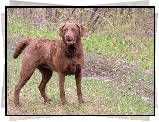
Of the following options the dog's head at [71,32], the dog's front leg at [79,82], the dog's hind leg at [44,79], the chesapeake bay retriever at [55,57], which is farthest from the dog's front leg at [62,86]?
the dog's head at [71,32]

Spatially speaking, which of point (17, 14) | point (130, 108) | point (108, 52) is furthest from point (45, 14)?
point (130, 108)

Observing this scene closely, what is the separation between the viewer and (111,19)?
8750 millimetres

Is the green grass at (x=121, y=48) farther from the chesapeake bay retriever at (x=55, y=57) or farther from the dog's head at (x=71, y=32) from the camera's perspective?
the dog's head at (x=71, y=32)

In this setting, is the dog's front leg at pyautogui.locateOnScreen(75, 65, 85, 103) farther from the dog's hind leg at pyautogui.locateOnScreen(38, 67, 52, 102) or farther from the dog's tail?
the dog's tail

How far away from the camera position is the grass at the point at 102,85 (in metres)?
8.42

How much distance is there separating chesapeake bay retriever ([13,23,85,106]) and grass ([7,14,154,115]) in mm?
99

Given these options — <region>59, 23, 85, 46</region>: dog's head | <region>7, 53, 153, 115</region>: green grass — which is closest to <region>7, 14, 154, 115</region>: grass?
<region>7, 53, 153, 115</region>: green grass

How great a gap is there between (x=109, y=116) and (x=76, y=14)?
130 centimetres

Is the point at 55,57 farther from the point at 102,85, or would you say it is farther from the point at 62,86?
the point at 102,85

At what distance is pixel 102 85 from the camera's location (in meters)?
8.71

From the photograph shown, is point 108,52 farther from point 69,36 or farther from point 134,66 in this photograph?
point 69,36

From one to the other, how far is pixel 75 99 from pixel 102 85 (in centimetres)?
42

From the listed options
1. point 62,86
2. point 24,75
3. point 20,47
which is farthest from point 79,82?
point 20,47

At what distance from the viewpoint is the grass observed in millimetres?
8422
